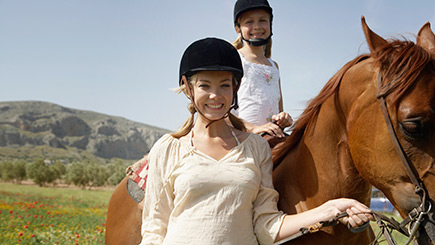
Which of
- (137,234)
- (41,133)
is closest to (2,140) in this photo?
(41,133)

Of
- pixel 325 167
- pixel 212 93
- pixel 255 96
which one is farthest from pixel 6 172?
pixel 325 167

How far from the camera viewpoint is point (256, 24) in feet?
11.8

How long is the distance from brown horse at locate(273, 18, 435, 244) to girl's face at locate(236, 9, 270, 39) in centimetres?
128

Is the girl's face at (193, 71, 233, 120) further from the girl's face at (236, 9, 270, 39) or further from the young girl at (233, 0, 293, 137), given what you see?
the girl's face at (236, 9, 270, 39)

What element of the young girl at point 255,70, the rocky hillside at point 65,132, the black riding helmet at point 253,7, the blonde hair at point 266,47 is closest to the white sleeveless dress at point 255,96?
the young girl at point 255,70

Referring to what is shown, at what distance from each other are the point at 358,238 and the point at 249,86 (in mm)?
1772

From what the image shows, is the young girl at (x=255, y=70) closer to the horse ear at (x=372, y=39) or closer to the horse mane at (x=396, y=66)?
the horse mane at (x=396, y=66)

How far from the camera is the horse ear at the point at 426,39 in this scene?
213 centimetres

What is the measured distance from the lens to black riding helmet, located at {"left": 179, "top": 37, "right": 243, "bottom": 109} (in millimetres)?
2348

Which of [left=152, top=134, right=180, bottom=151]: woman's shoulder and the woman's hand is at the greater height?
[left=152, top=134, right=180, bottom=151]: woman's shoulder

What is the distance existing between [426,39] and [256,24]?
5.74 feet

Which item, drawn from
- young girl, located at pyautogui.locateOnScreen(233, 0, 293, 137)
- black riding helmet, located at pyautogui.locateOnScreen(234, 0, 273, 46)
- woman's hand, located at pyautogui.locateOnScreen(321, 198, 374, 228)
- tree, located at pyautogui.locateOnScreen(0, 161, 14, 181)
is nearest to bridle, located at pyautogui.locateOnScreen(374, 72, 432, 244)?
woman's hand, located at pyautogui.locateOnScreen(321, 198, 374, 228)

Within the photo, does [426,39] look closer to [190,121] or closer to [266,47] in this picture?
[190,121]

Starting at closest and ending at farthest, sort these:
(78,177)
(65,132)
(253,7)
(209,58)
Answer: (209,58) < (253,7) < (78,177) < (65,132)
